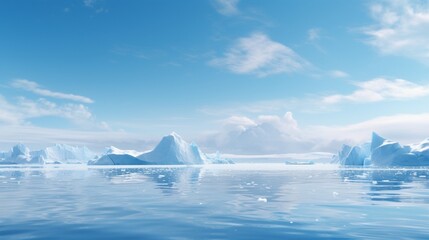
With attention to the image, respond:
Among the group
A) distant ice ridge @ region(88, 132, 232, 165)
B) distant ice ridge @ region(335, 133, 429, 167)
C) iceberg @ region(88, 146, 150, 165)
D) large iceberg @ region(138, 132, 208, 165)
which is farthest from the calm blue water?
iceberg @ region(88, 146, 150, 165)

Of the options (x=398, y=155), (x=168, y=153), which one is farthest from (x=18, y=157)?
(x=398, y=155)

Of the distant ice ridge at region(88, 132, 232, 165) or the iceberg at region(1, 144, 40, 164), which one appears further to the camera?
the iceberg at region(1, 144, 40, 164)

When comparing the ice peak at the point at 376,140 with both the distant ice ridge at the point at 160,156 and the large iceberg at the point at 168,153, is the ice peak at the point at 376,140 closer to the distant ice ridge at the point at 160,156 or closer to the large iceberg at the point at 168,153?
the distant ice ridge at the point at 160,156

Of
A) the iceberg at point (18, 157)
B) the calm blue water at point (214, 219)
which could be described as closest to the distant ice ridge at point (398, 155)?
the calm blue water at point (214, 219)

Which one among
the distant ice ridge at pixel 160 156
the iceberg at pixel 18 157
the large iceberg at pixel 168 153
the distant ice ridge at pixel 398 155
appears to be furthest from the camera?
the iceberg at pixel 18 157

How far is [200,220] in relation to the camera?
12.9 metres

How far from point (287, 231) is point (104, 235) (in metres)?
5.46

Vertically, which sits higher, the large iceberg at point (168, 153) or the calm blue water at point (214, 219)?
the large iceberg at point (168, 153)

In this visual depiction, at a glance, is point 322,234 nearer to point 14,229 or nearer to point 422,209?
point 422,209

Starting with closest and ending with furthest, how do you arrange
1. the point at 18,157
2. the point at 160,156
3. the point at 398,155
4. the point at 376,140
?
Answer: the point at 398,155, the point at 376,140, the point at 160,156, the point at 18,157

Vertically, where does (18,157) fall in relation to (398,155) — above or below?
below

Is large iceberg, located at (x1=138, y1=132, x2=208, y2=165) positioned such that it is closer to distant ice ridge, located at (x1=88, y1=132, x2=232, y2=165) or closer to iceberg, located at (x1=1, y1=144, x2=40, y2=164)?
distant ice ridge, located at (x1=88, y1=132, x2=232, y2=165)

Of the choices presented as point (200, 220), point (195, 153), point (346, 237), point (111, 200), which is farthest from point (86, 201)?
point (195, 153)

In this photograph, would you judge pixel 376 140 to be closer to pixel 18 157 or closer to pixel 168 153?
pixel 168 153
